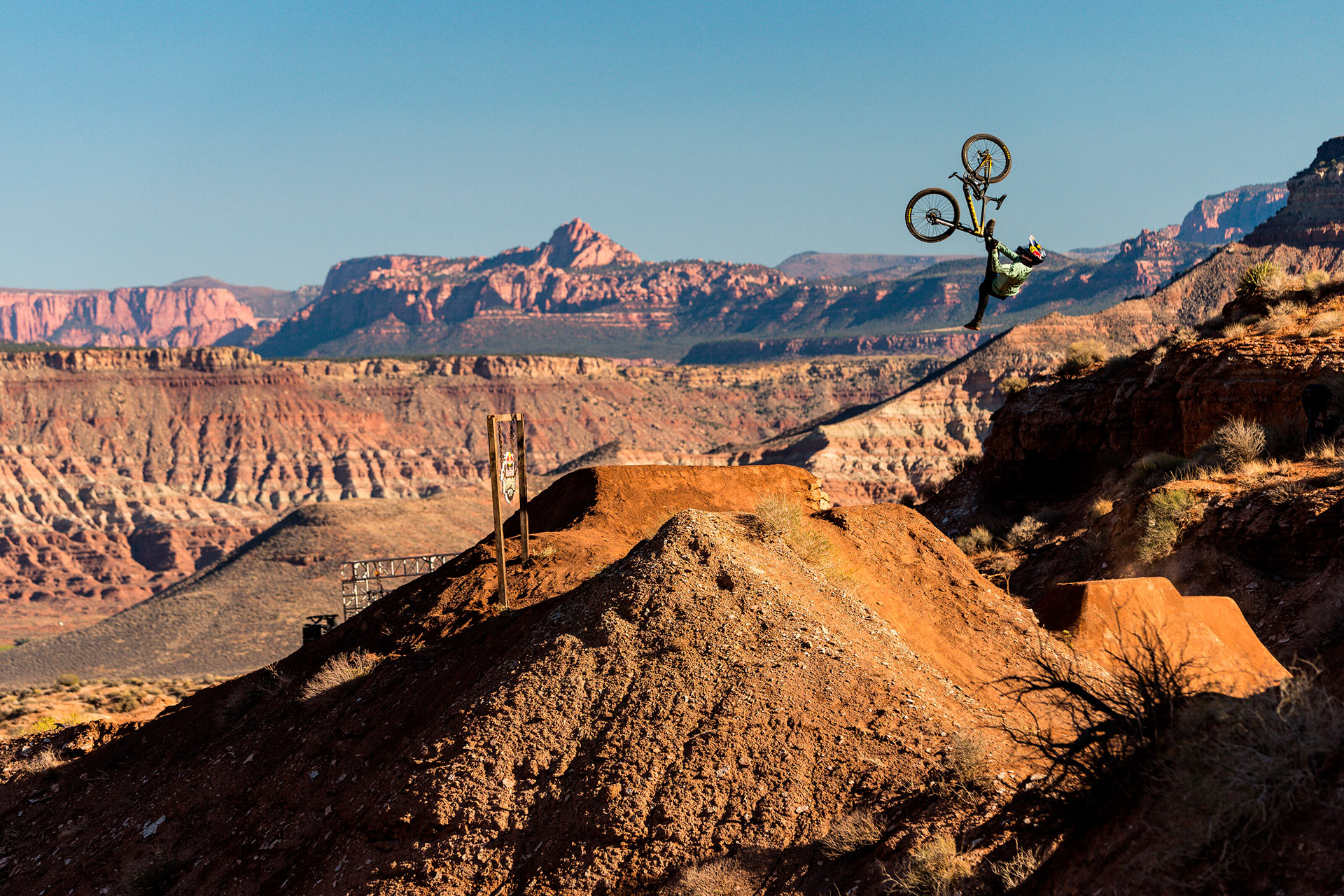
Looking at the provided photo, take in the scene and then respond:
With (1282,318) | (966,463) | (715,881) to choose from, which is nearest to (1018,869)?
(715,881)

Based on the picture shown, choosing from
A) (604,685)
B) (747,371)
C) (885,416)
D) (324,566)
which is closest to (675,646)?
(604,685)

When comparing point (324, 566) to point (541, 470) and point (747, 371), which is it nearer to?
point (541, 470)

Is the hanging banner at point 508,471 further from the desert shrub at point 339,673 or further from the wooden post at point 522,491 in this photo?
the desert shrub at point 339,673

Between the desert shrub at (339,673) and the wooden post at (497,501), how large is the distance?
5.43 ft

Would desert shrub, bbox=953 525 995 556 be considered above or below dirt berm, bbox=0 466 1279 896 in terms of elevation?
below

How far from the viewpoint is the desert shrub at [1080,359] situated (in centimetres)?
2894

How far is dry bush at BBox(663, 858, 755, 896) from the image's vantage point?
292 inches

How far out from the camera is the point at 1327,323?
65.4ft

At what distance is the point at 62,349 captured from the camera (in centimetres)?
13525

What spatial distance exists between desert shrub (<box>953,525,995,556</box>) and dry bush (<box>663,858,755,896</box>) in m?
16.4

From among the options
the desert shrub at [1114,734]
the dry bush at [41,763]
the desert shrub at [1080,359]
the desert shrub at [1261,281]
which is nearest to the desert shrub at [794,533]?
the desert shrub at [1114,734]

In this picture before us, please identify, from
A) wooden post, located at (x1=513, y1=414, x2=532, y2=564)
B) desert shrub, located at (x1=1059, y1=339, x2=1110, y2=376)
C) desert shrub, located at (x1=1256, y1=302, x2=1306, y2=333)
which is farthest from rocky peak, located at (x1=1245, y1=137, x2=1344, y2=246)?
wooden post, located at (x1=513, y1=414, x2=532, y2=564)

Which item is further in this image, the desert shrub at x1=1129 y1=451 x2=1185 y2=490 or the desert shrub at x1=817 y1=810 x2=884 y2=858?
the desert shrub at x1=1129 y1=451 x2=1185 y2=490

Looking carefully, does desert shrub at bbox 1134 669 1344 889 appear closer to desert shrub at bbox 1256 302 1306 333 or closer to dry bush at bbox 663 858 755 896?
dry bush at bbox 663 858 755 896
